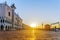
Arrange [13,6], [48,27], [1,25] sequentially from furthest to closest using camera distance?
[13,6] < [1,25] < [48,27]

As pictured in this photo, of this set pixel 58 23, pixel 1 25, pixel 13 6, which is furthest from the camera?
pixel 13 6

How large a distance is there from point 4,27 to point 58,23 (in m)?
19.0

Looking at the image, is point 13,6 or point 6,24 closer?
point 6,24

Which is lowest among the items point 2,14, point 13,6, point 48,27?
point 48,27

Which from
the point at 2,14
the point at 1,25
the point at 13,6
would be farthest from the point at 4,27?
the point at 13,6

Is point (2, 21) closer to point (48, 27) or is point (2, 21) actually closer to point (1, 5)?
point (1, 5)

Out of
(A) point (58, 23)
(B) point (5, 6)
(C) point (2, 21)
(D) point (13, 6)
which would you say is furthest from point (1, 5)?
(A) point (58, 23)

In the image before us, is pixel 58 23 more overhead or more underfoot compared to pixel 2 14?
more underfoot

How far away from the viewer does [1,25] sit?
56.6 meters

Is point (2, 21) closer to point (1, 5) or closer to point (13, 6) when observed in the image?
point (1, 5)

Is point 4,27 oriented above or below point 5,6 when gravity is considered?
below

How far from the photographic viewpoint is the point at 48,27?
145ft

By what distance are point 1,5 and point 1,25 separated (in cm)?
757

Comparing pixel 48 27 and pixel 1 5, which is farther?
pixel 1 5
